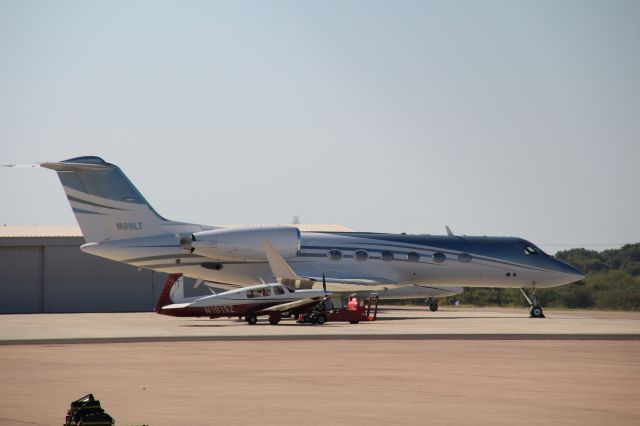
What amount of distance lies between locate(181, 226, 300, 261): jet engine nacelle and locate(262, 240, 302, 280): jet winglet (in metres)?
3.33

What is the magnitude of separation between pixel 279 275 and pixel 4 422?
97.0 ft

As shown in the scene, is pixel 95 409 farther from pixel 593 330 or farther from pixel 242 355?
pixel 593 330

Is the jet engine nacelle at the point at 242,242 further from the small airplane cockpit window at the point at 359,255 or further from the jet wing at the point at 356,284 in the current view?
the small airplane cockpit window at the point at 359,255

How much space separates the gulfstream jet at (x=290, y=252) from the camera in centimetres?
4656

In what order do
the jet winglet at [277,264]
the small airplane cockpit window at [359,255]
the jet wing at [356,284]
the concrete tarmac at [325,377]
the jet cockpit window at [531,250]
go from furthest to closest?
the jet cockpit window at [531,250] < the small airplane cockpit window at [359,255] < the jet wing at [356,284] < the jet winglet at [277,264] < the concrete tarmac at [325,377]

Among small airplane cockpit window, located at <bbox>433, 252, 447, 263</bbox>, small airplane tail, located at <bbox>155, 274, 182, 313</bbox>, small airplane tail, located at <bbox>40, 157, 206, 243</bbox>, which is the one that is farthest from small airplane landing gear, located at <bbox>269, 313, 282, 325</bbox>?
small airplane cockpit window, located at <bbox>433, 252, 447, 263</bbox>

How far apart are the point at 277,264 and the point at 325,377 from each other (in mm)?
23317

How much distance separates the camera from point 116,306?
62906mm

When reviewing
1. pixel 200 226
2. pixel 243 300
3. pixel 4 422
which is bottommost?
pixel 4 422

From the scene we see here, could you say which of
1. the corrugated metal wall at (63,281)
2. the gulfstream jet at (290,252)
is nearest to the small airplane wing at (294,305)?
the gulfstream jet at (290,252)

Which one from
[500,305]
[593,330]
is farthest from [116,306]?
[593,330]

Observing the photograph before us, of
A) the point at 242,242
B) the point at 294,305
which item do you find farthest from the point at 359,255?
the point at 294,305

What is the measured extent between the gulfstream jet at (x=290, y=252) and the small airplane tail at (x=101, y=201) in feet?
0.15

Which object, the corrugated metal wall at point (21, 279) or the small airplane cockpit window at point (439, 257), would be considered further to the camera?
the corrugated metal wall at point (21, 279)
